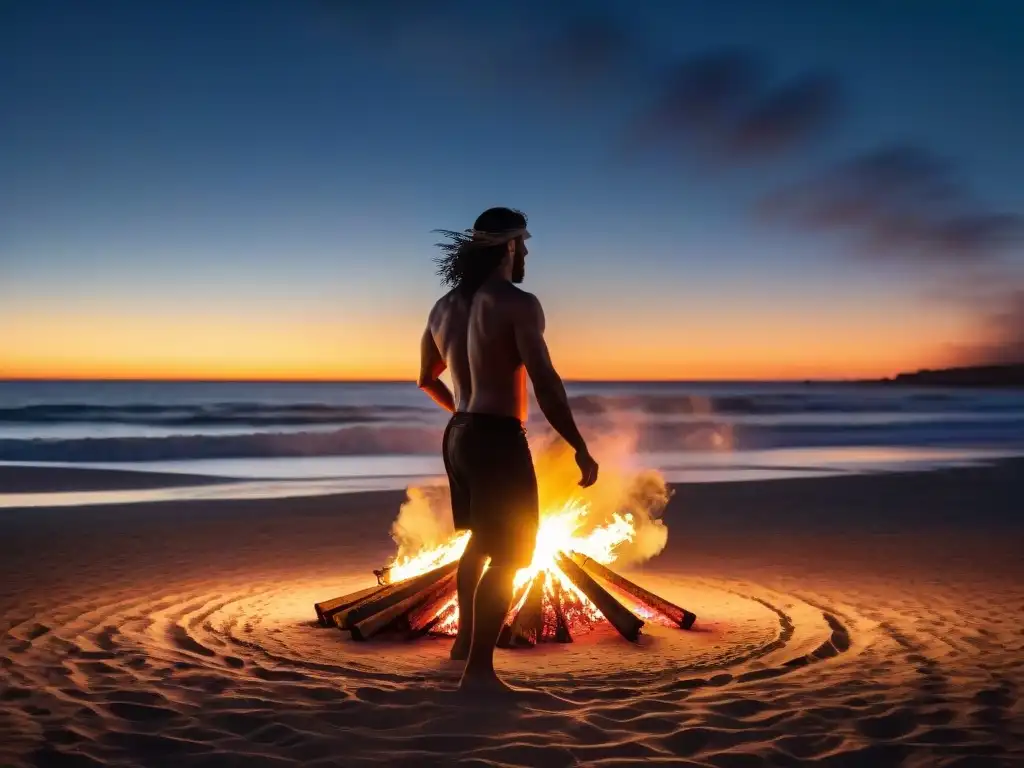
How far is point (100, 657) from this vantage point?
5898 mm

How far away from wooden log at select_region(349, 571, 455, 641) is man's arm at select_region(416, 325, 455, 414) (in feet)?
4.32

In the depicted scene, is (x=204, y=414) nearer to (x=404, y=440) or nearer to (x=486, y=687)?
(x=404, y=440)

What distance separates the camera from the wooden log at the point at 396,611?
20.8 ft

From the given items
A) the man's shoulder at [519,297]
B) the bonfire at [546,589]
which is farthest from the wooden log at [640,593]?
the man's shoulder at [519,297]

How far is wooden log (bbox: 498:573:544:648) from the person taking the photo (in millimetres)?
6297

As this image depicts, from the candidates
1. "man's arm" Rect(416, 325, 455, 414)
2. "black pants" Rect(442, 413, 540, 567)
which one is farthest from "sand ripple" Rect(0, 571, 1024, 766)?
"man's arm" Rect(416, 325, 455, 414)

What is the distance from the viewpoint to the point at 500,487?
5.10 meters

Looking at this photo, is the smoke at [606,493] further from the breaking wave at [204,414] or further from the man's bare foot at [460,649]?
the breaking wave at [204,414]

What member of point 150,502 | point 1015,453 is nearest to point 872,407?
point 1015,453

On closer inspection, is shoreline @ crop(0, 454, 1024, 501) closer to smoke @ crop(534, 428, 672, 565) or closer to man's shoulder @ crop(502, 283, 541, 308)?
smoke @ crop(534, 428, 672, 565)

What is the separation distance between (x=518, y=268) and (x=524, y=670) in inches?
84.9

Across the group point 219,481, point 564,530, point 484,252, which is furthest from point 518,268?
point 219,481

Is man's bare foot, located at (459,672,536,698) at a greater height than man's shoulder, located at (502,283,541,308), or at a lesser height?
lesser

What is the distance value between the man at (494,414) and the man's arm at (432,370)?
24 cm
